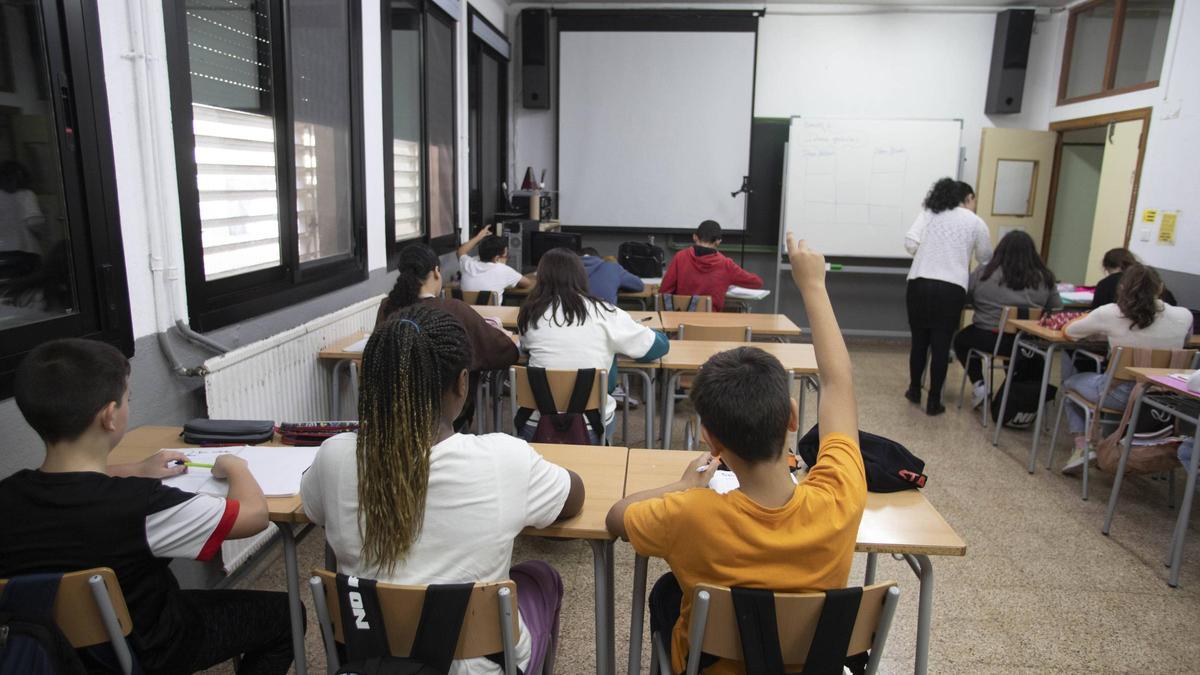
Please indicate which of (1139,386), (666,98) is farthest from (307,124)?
(666,98)

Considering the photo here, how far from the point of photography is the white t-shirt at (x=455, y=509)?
1.27 m

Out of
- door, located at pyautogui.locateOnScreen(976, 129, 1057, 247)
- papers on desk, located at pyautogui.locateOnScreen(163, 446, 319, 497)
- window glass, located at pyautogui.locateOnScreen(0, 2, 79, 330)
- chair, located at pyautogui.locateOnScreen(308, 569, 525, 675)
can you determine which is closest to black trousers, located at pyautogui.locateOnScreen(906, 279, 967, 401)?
door, located at pyautogui.locateOnScreen(976, 129, 1057, 247)

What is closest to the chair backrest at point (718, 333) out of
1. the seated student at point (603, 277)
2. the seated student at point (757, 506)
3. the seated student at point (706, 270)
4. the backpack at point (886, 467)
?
the seated student at point (603, 277)

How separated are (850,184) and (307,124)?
5.06 m

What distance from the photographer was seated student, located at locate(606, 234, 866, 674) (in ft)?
4.00

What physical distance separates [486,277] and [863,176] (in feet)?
12.8

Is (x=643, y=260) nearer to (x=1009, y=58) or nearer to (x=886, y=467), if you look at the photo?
(x=1009, y=58)

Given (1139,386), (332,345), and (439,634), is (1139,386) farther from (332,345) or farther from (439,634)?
(332,345)

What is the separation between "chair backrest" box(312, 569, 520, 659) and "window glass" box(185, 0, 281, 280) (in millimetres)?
1721

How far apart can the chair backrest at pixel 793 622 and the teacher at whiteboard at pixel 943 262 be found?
3920 mm

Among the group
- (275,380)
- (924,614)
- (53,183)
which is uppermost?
(53,183)

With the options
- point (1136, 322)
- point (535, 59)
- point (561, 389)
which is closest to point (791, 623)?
point (561, 389)

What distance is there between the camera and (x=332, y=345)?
10.8ft

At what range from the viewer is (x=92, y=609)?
124 cm
